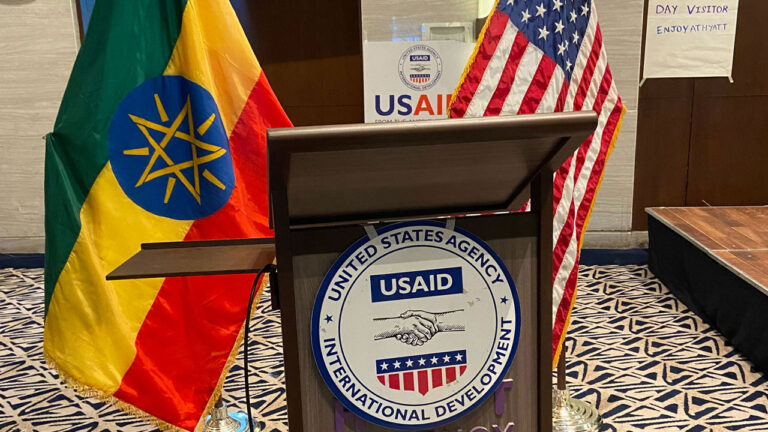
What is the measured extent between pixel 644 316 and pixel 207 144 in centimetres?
263

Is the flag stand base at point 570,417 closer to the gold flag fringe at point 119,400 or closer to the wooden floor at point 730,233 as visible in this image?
the wooden floor at point 730,233

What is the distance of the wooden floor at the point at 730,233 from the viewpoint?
307 cm

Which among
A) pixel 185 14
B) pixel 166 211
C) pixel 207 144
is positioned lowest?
pixel 166 211

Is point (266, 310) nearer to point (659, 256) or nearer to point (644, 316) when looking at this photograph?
point (644, 316)

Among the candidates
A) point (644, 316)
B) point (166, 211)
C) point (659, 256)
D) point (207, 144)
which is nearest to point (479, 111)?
point (207, 144)

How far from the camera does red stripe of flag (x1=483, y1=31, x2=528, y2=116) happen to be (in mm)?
1940

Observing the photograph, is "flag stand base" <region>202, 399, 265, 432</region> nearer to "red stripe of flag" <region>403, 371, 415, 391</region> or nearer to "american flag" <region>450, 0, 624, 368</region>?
"american flag" <region>450, 0, 624, 368</region>

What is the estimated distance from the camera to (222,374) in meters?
2.08

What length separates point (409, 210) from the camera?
3.66ft

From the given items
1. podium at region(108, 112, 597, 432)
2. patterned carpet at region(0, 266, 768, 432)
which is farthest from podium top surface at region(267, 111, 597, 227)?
patterned carpet at region(0, 266, 768, 432)

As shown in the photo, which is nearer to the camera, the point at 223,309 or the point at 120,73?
the point at 120,73

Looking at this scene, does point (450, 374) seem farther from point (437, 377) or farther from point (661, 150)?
point (661, 150)

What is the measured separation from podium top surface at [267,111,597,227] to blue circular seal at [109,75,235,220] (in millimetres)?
940

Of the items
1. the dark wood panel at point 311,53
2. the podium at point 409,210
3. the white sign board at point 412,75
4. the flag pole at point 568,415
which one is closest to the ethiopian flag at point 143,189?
the podium at point 409,210
